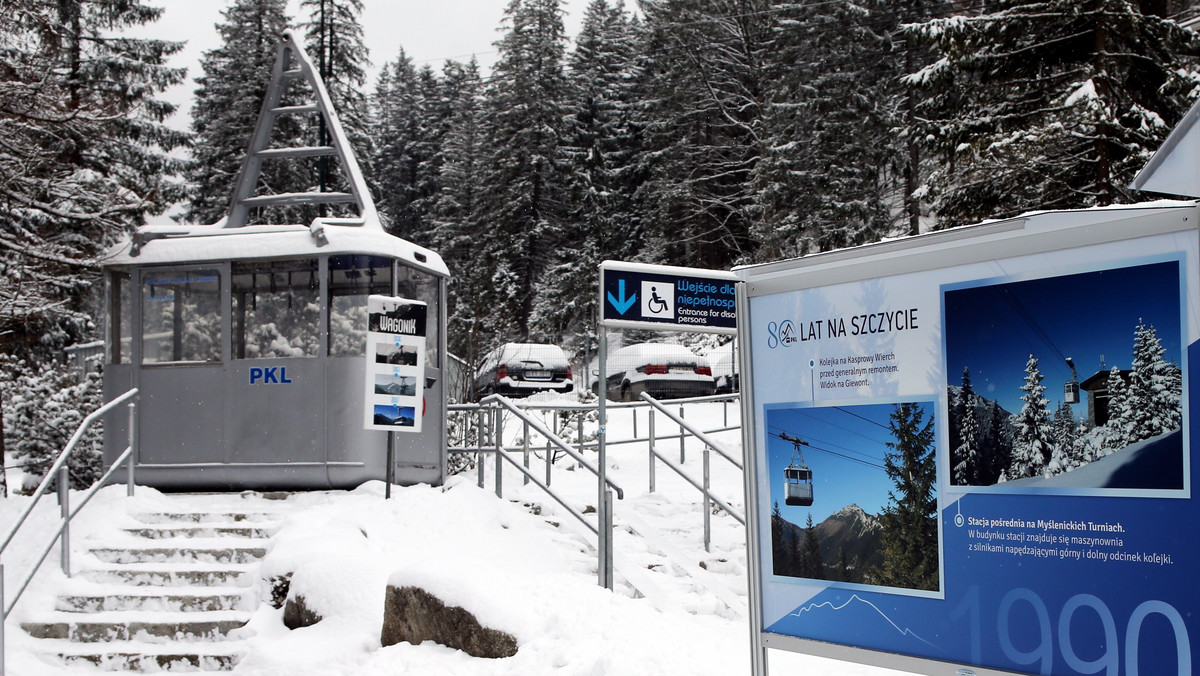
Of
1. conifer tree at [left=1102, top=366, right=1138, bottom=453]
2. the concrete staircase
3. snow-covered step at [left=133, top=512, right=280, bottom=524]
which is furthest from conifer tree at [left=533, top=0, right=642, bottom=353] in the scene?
conifer tree at [left=1102, top=366, right=1138, bottom=453]

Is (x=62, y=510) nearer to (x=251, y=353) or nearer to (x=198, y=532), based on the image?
(x=198, y=532)

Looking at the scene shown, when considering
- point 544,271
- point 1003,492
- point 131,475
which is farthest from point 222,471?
point 544,271

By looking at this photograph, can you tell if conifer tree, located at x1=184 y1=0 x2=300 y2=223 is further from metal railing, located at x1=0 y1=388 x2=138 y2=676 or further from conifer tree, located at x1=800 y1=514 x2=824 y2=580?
conifer tree, located at x1=800 y1=514 x2=824 y2=580

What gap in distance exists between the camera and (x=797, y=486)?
14.8 feet

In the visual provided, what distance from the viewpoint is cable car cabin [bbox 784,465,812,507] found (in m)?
4.47

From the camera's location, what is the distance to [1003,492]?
377cm

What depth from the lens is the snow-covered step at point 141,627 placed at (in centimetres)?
821

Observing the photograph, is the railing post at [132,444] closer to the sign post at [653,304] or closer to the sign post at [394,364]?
the sign post at [394,364]

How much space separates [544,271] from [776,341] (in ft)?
122

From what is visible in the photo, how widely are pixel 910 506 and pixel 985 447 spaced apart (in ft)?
1.28

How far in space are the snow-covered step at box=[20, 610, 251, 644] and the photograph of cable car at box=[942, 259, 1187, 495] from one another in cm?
621

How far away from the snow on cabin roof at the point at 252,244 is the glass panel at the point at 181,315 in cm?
19

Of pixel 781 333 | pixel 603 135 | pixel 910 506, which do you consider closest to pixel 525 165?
pixel 603 135

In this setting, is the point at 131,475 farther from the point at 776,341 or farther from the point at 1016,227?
the point at 1016,227
